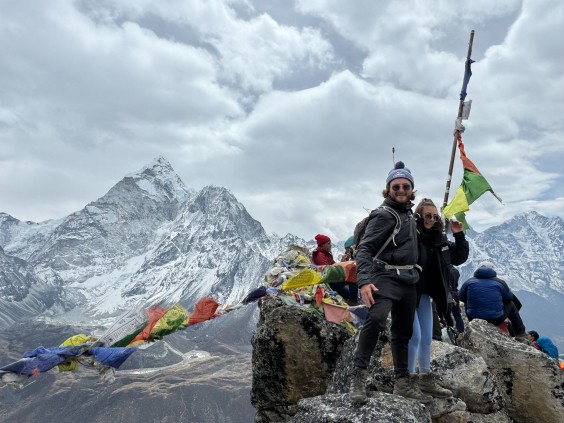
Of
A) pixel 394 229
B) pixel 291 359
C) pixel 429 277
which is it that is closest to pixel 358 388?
pixel 394 229

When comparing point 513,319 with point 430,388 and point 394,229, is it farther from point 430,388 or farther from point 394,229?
point 394,229

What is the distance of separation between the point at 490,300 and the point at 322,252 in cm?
538

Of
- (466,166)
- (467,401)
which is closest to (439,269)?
(467,401)

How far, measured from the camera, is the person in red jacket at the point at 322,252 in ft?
44.8

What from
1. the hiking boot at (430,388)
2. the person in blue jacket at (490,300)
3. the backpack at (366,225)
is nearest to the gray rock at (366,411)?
the hiking boot at (430,388)

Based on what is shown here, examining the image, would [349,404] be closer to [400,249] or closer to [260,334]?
[400,249]

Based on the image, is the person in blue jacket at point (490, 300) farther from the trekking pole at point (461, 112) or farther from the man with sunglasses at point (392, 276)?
the man with sunglasses at point (392, 276)

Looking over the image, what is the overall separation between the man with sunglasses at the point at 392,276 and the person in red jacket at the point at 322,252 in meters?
7.21

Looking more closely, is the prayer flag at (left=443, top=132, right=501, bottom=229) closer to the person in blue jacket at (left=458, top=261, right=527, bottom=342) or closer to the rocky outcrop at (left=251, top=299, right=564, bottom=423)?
the person in blue jacket at (left=458, top=261, right=527, bottom=342)

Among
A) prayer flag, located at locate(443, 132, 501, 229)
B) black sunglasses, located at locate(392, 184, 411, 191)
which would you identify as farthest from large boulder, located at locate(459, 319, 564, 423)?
black sunglasses, located at locate(392, 184, 411, 191)

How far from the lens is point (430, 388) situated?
6.63m

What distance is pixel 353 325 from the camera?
9750 millimetres

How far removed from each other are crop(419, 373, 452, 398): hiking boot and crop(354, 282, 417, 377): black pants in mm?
525

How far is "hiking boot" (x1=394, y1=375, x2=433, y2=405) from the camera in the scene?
245 inches
